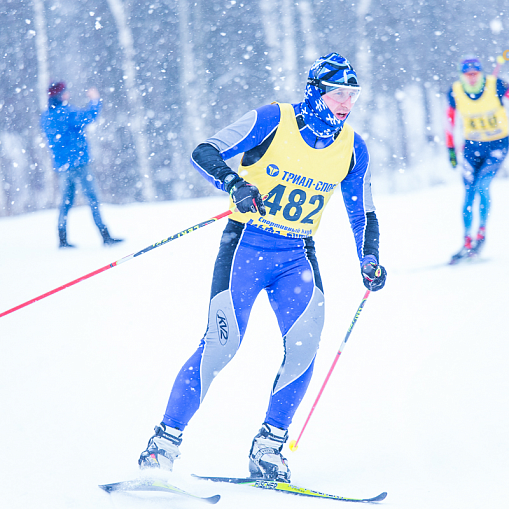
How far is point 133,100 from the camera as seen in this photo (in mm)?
15906

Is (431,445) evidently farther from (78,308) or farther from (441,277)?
(78,308)

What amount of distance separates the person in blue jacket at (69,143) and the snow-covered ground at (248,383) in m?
0.71

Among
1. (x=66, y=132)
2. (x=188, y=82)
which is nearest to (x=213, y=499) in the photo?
(x=66, y=132)

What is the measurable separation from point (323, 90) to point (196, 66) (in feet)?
47.0

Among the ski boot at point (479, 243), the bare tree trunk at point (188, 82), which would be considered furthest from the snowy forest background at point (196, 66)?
the ski boot at point (479, 243)

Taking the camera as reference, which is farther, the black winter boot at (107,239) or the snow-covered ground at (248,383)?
the black winter boot at (107,239)

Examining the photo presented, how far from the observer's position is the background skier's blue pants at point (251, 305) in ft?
7.80

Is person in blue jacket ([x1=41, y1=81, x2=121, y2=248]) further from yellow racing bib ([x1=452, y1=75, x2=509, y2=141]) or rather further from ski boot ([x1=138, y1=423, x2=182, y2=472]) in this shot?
ski boot ([x1=138, y1=423, x2=182, y2=472])

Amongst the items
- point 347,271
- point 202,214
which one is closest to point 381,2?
point 202,214

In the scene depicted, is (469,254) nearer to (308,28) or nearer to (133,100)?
(308,28)

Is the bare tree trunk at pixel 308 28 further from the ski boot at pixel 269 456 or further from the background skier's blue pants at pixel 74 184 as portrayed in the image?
the ski boot at pixel 269 456

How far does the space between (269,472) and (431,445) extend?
3.24ft

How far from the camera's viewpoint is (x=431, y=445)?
293 centimetres

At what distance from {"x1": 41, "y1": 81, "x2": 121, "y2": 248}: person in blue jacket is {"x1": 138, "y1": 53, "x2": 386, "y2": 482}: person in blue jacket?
12.6ft
